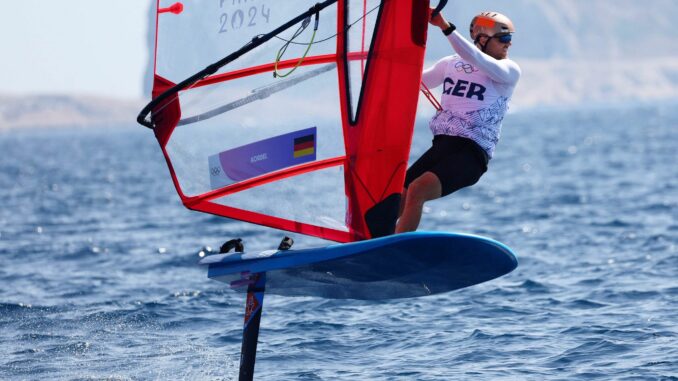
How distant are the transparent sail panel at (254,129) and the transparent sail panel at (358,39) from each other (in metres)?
0.14

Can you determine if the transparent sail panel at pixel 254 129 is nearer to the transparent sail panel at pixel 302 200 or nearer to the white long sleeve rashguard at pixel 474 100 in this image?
the transparent sail panel at pixel 302 200

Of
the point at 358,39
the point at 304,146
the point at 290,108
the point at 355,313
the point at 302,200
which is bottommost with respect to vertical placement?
the point at 355,313

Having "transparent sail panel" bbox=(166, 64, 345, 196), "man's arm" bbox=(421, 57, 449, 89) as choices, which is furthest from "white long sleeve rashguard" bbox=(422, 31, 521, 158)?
"transparent sail panel" bbox=(166, 64, 345, 196)

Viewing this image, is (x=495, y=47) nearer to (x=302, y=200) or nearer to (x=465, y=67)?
(x=465, y=67)

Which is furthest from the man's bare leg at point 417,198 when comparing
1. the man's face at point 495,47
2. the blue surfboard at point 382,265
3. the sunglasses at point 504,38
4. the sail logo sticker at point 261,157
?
the sunglasses at point 504,38

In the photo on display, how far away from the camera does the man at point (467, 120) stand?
7.41 meters

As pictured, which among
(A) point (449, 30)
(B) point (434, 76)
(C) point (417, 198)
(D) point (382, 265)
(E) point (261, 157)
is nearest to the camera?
(A) point (449, 30)

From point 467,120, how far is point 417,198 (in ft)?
2.17

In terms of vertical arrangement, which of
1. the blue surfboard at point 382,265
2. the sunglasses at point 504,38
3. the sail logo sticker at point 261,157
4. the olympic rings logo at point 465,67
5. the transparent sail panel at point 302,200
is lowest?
the blue surfboard at point 382,265

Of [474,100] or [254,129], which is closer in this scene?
[474,100]

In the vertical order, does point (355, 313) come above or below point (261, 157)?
below

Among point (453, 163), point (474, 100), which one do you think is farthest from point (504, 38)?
point (453, 163)

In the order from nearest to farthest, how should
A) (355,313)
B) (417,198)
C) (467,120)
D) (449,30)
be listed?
(449,30)
(417,198)
(467,120)
(355,313)

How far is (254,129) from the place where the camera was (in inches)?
301
